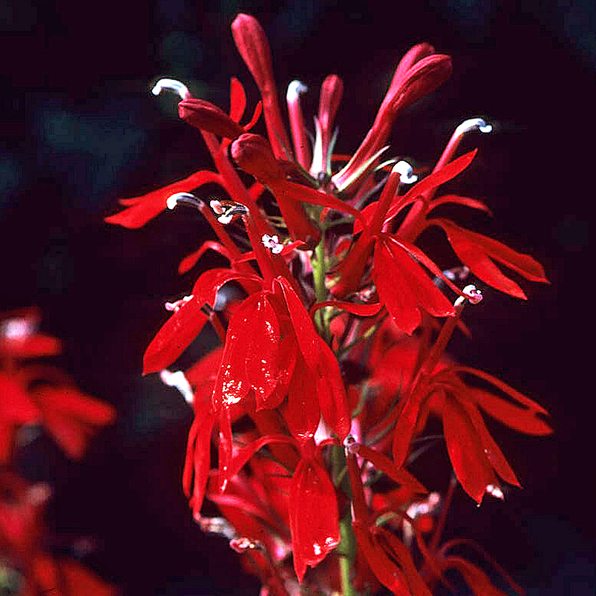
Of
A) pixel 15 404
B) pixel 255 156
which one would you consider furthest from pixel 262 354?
pixel 15 404

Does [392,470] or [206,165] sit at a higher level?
[392,470]

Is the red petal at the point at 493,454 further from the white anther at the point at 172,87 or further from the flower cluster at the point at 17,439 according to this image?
the flower cluster at the point at 17,439

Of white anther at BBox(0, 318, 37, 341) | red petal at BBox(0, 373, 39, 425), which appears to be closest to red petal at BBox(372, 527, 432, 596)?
red petal at BBox(0, 373, 39, 425)

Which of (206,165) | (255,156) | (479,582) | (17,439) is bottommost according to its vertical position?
(17,439)

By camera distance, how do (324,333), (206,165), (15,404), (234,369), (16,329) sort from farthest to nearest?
(206,165) → (16,329) → (15,404) → (324,333) → (234,369)

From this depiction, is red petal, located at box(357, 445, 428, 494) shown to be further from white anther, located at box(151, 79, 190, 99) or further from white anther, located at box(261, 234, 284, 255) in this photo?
white anther, located at box(151, 79, 190, 99)

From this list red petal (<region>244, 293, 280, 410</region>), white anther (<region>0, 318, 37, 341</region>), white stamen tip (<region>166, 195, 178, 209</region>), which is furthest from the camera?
white anther (<region>0, 318, 37, 341</region>)

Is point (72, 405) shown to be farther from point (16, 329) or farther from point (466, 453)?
point (466, 453)

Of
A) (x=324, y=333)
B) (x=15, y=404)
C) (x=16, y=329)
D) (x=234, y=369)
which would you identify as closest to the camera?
(x=234, y=369)

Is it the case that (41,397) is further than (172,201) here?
Yes
